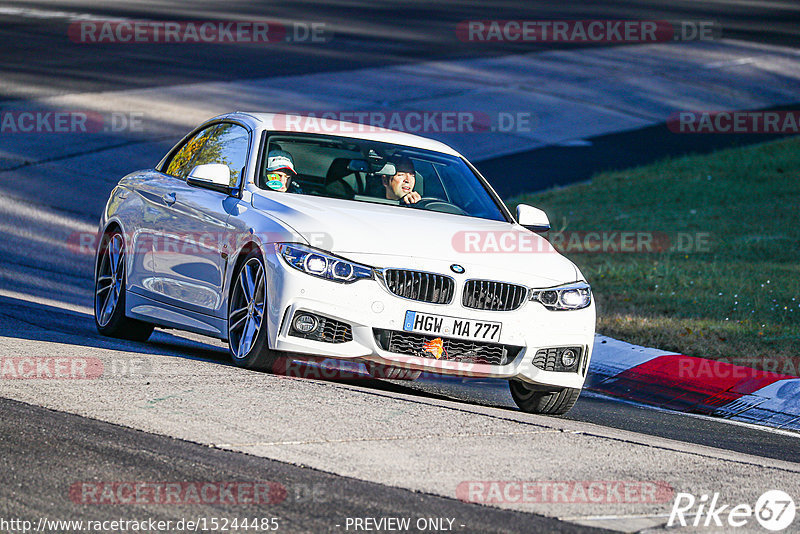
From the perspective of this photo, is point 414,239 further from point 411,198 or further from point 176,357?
point 176,357

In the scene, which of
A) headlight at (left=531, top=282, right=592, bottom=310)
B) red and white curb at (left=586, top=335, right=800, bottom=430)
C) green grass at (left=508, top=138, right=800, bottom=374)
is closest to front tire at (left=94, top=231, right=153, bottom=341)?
headlight at (left=531, top=282, right=592, bottom=310)

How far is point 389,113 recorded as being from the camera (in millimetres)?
22391

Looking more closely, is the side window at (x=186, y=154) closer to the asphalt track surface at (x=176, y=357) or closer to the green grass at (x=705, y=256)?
the asphalt track surface at (x=176, y=357)

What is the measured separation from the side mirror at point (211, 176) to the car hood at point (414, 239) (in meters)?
0.28

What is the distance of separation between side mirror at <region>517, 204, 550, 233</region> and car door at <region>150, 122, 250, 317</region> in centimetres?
184

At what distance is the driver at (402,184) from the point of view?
8.41 meters

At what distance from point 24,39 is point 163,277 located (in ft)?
69.2

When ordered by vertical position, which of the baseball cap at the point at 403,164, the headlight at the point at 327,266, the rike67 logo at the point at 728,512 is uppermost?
the baseball cap at the point at 403,164

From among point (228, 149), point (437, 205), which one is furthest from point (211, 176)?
point (437, 205)

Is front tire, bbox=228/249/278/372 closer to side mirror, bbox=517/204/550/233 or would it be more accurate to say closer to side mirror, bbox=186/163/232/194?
side mirror, bbox=186/163/232/194

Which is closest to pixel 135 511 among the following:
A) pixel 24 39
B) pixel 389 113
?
pixel 389 113

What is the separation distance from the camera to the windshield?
830cm

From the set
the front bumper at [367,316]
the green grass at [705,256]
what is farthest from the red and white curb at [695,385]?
the front bumper at [367,316]

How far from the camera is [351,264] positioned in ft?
23.5
